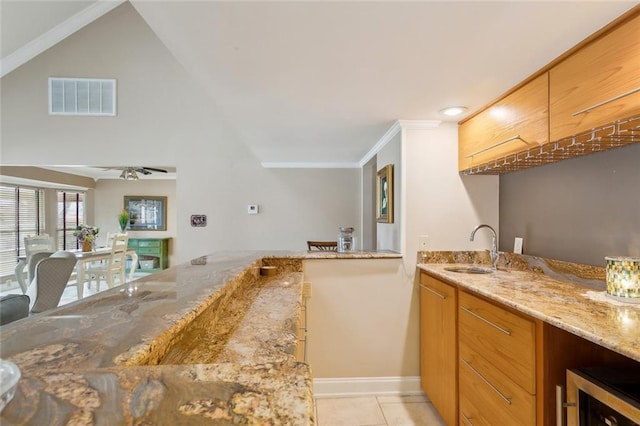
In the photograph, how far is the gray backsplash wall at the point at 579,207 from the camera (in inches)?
60.5

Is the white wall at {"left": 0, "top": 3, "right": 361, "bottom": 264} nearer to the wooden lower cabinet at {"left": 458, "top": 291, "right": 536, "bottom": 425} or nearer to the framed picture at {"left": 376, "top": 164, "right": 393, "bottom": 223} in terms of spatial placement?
the framed picture at {"left": 376, "top": 164, "right": 393, "bottom": 223}

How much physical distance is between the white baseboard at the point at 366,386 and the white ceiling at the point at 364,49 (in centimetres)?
200

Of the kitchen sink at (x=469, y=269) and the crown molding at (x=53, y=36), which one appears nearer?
the kitchen sink at (x=469, y=269)

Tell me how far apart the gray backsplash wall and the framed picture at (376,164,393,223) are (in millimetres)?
883

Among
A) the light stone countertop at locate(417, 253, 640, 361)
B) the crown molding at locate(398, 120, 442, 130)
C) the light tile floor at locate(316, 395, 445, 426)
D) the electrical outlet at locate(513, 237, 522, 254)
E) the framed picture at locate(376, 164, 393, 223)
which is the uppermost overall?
the crown molding at locate(398, 120, 442, 130)

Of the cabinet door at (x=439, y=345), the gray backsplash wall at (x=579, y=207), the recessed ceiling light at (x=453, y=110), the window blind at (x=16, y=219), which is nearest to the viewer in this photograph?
the gray backsplash wall at (x=579, y=207)

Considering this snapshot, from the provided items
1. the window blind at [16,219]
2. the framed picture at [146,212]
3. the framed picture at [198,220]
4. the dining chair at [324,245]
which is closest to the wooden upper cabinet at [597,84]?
the dining chair at [324,245]

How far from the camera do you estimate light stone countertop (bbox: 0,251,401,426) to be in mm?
497

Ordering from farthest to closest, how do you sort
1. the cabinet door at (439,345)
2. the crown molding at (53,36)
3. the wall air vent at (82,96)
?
the wall air vent at (82,96), the crown molding at (53,36), the cabinet door at (439,345)

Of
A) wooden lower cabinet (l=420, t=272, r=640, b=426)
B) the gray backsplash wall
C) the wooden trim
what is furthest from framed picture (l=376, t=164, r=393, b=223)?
the wooden trim

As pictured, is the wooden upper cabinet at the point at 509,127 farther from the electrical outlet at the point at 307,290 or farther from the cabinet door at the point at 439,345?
the electrical outlet at the point at 307,290

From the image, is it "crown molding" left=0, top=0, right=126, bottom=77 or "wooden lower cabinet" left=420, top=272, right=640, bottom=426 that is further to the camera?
"crown molding" left=0, top=0, right=126, bottom=77

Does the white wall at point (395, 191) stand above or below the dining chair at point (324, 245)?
above

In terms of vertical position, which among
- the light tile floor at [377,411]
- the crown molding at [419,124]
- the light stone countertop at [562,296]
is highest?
the crown molding at [419,124]
